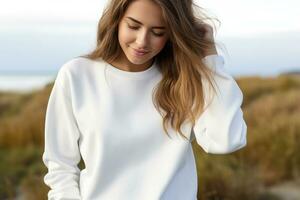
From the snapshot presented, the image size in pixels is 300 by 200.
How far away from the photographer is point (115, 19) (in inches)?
56.8

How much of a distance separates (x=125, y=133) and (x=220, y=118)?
0.75 ft

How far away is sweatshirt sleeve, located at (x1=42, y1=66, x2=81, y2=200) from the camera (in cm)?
150

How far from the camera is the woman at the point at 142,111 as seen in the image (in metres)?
1.45

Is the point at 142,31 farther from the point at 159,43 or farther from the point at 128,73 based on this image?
the point at 128,73

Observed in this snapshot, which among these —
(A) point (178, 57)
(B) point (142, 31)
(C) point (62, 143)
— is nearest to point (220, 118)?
(A) point (178, 57)

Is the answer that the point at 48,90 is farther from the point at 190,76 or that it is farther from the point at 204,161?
the point at 190,76

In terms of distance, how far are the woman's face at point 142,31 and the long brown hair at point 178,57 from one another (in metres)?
0.02

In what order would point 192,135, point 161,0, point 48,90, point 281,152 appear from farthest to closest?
1. point 48,90
2. point 281,152
3. point 192,135
4. point 161,0

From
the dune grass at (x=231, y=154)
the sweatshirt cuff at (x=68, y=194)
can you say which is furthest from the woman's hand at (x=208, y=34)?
the dune grass at (x=231, y=154)

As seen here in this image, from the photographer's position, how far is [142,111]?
1470mm

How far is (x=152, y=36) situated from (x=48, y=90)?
3254 millimetres

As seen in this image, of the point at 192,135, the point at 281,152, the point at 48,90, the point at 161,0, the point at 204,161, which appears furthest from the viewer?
the point at 48,90

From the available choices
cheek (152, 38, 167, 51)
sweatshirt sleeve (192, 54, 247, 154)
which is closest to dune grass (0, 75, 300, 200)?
sweatshirt sleeve (192, 54, 247, 154)

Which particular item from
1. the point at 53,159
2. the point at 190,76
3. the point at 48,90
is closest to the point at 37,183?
the point at 48,90
